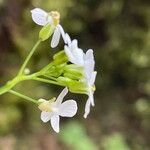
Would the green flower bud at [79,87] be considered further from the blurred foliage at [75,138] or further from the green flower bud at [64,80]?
the blurred foliage at [75,138]

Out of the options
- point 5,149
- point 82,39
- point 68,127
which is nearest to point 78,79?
point 5,149

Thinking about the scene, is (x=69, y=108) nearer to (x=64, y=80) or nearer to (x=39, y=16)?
(x=64, y=80)

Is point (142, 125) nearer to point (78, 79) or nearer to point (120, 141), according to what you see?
point (120, 141)

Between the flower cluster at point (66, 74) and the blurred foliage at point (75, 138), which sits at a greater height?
the flower cluster at point (66, 74)

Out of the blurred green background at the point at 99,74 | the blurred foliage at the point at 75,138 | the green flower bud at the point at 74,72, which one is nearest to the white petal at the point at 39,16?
the green flower bud at the point at 74,72

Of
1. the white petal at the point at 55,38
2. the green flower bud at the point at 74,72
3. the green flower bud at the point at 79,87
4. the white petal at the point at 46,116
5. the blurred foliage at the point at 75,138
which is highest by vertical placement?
the white petal at the point at 55,38

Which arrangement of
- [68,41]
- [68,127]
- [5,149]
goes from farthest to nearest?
[68,127], [5,149], [68,41]

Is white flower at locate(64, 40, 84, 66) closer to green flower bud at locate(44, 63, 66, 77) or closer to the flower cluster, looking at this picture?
the flower cluster
